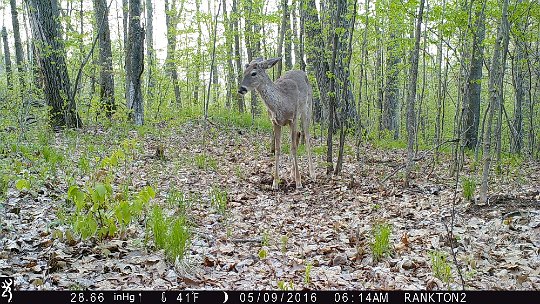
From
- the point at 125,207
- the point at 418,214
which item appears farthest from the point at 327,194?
the point at 125,207

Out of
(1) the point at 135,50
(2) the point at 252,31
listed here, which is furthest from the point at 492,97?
(2) the point at 252,31

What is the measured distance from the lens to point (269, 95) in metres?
7.59

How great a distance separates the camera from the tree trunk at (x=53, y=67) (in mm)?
10002

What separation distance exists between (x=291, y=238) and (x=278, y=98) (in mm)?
3485

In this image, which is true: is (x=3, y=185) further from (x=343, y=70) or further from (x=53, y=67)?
(x=53, y=67)

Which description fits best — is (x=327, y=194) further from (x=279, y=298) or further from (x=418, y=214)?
(x=279, y=298)

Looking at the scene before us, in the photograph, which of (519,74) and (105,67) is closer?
(519,74)

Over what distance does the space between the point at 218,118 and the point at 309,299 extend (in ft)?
38.2

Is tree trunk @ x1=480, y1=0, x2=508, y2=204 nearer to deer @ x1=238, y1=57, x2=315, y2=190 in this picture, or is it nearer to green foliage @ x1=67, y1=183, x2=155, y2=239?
deer @ x1=238, y1=57, x2=315, y2=190

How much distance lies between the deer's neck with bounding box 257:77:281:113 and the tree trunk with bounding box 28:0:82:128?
16.5 ft

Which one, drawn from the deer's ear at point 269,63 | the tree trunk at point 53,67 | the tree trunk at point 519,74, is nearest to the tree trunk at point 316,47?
the deer's ear at point 269,63

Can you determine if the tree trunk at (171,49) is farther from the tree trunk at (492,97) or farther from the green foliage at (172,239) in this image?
the green foliage at (172,239)

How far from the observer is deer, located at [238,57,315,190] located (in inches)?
293

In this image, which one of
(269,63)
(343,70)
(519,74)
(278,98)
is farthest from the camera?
(519,74)
